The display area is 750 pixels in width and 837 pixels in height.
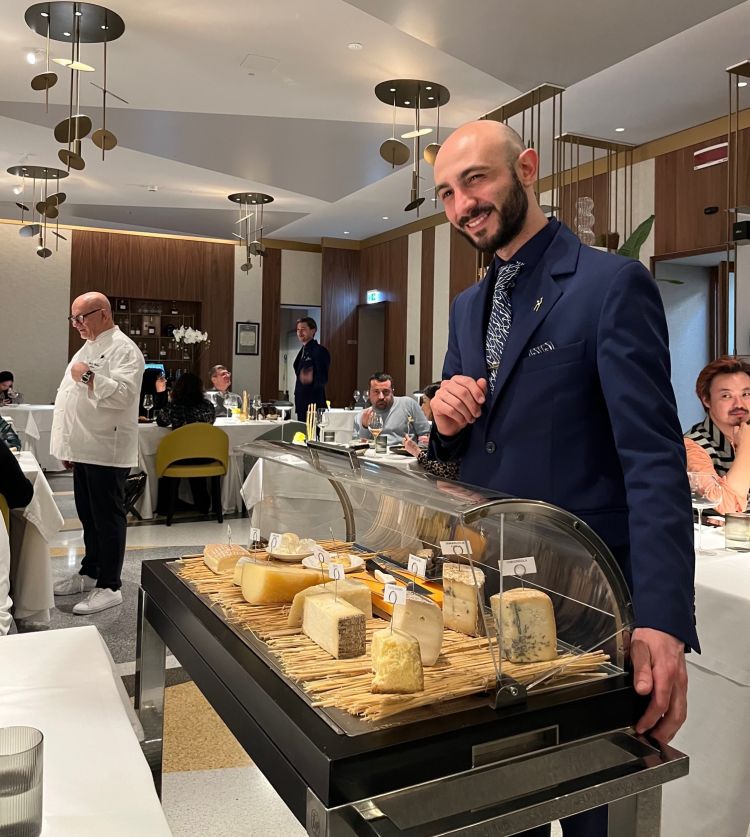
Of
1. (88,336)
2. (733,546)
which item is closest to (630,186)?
(88,336)

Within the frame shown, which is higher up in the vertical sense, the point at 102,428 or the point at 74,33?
the point at 74,33

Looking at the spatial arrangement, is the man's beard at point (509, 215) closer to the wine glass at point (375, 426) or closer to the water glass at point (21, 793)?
the water glass at point (21, 793)

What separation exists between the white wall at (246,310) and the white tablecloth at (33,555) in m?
9.85

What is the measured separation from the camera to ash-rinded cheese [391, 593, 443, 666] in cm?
104

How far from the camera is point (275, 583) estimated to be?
1300 mm

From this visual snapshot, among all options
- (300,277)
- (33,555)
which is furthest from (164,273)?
(33,555)

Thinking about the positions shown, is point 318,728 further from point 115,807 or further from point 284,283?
point 284,283

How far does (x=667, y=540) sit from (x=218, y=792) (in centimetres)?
183

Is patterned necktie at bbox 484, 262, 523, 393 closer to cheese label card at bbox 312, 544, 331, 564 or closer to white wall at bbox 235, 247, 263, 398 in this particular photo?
cheese label card at bbox 312, 544, 331, 564

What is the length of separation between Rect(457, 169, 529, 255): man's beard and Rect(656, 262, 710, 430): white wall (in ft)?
22.9

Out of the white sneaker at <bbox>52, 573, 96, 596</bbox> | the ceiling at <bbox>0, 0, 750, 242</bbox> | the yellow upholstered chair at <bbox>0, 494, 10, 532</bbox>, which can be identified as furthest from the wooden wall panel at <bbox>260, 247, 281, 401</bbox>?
the yellow upholstered chair at <bbox>0, 494, 10, 532</bbox>

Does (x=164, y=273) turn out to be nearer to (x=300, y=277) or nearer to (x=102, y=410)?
(x=300, y=277)

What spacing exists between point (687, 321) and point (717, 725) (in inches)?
258

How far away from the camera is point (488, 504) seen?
95 centimetres
